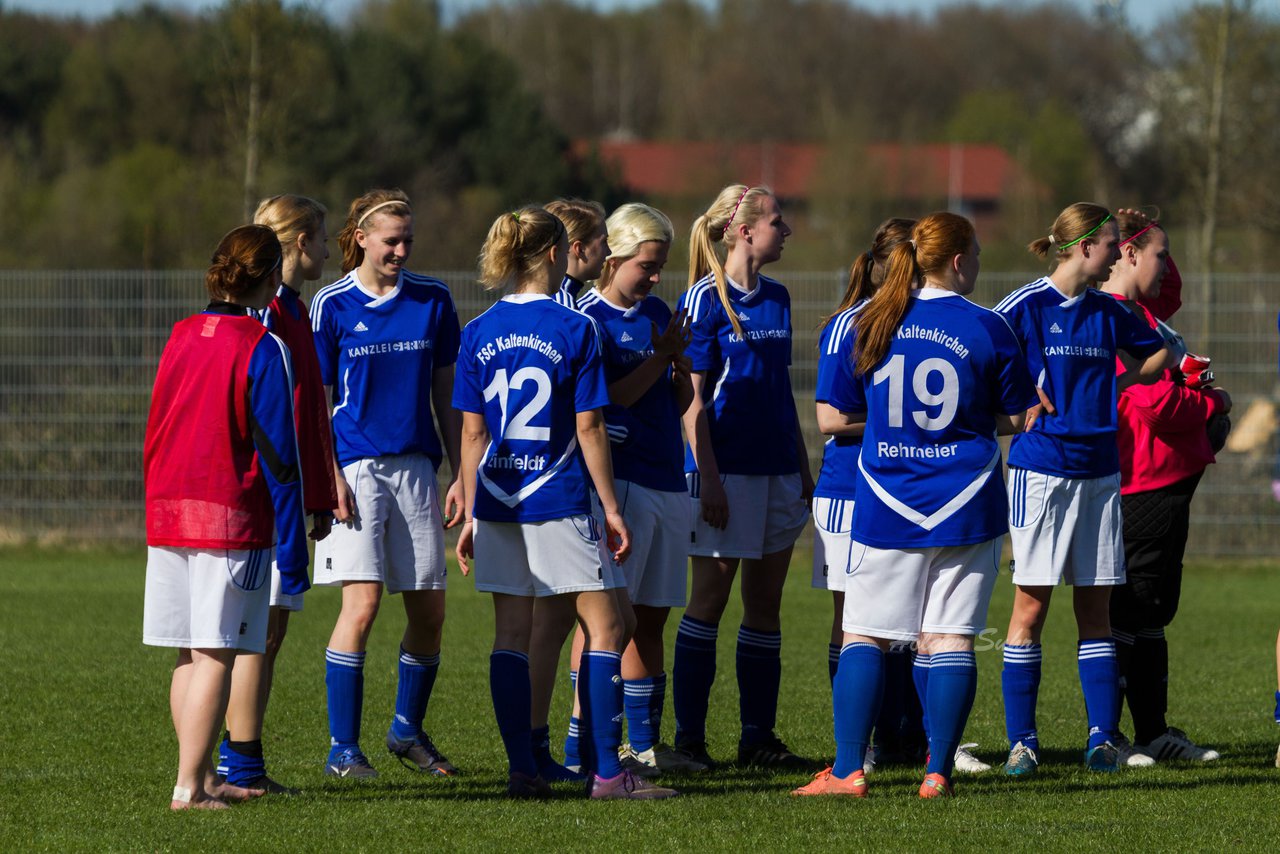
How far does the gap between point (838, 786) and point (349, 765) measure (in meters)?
1.85

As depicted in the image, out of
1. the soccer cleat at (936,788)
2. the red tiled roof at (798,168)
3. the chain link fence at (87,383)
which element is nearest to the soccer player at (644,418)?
the soccer cleat at (936,788)

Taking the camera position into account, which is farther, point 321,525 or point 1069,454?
point 1069,454

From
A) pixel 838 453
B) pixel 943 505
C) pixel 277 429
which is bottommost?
pixel 943 505

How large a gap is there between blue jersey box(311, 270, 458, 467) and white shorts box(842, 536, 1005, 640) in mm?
1829

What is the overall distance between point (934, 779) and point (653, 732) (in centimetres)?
124

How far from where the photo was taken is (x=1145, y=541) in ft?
23.2

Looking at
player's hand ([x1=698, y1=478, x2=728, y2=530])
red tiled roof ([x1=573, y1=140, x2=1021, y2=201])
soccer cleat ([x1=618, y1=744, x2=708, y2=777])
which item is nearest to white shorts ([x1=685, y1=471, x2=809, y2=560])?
player's hand ([x1=698, y1=478, x2=728, y2=530])

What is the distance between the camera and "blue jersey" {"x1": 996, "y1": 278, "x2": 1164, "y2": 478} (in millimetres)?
6398

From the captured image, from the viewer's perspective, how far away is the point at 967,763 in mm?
6695

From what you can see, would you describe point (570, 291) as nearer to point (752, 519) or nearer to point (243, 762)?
point (752, 519)

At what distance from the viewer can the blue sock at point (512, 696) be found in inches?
226

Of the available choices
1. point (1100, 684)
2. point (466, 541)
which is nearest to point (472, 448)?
point (466, 541)

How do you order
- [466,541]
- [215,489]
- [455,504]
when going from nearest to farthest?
[215,489] → [466,541] → [455,504]

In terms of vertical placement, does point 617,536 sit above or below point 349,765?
above
